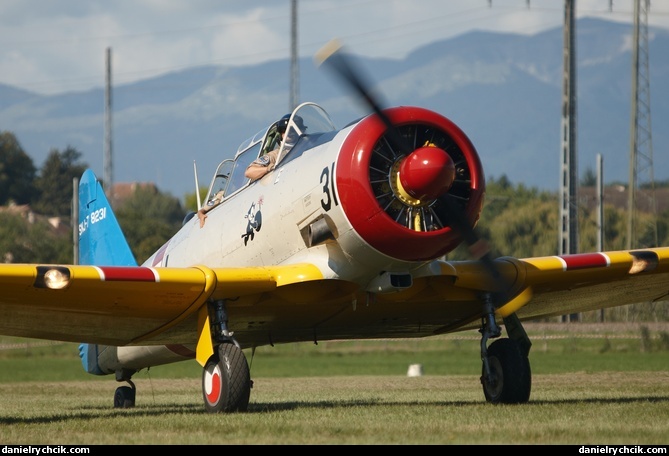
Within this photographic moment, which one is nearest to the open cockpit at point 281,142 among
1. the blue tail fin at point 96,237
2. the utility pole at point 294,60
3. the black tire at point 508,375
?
the blue tail fin at point 96,237

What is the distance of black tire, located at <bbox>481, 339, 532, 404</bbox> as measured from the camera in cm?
1221

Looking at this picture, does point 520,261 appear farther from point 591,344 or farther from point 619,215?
point 619,215

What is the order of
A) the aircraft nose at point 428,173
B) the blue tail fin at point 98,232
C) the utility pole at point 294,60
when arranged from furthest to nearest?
1. the utility pole at point 294,60
2. the blue tail fin at point 98,232
3. the aircraft nose at point 428,173

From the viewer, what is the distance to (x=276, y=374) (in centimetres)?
2703

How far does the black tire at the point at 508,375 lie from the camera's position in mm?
12211

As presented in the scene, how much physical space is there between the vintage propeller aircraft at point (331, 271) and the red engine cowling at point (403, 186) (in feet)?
0.04

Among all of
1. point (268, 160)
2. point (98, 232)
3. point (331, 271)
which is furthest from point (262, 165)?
point (98, 232)

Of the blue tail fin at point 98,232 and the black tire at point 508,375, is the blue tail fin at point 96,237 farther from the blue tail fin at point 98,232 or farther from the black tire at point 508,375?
the black tire at point 508,375

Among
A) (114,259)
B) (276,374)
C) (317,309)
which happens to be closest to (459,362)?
(276,374)

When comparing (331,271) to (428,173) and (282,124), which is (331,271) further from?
(282,124)

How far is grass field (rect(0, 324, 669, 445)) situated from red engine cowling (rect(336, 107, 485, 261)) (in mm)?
1580

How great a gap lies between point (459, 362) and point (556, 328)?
5.33m

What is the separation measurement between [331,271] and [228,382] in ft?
4.72

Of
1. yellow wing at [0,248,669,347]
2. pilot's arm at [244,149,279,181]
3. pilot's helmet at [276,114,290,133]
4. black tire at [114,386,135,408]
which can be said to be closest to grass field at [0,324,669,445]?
black tire at [114,386,135,408]
